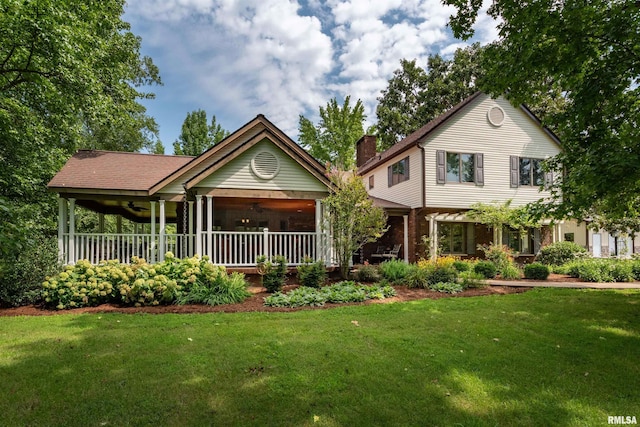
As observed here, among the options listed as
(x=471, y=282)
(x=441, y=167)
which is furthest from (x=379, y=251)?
(x=471, y=282)

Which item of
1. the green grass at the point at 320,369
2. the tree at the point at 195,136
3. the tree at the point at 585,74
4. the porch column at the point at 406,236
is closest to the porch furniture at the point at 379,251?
the porch column at the point at 406,236

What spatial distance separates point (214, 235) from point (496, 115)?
1438 centimetres

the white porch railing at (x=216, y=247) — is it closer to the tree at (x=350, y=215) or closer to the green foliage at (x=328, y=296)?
the tree at (x=350, y=215)

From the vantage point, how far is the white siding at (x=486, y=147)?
1512 centimetres

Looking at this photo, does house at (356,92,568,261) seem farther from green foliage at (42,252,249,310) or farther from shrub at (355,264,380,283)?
green foliage at (42,252,249,310)

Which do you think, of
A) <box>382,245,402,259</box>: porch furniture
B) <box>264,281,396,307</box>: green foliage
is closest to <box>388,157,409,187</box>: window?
<box>382,245,402,259</box>: porch furniture

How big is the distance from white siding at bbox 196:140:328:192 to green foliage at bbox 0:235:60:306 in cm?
426

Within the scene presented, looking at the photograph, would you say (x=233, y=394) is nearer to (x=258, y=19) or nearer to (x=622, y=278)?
(x=258, y=19)

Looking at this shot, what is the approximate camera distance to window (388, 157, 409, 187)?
16500mm

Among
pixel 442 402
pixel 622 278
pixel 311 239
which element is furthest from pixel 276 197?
pixel 622 278

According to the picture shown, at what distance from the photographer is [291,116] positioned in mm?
32406

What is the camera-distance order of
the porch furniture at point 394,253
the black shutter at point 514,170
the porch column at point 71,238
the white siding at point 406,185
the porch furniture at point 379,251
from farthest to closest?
the porch furniture at point 379,251, the porch furniture at point 394,253, the black shutter at point 514,170, the white siding at point 406,185, the porch column at point 71,238

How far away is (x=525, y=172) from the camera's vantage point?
16266 mm

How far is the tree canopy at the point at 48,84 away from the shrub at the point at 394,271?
30.8 feet
